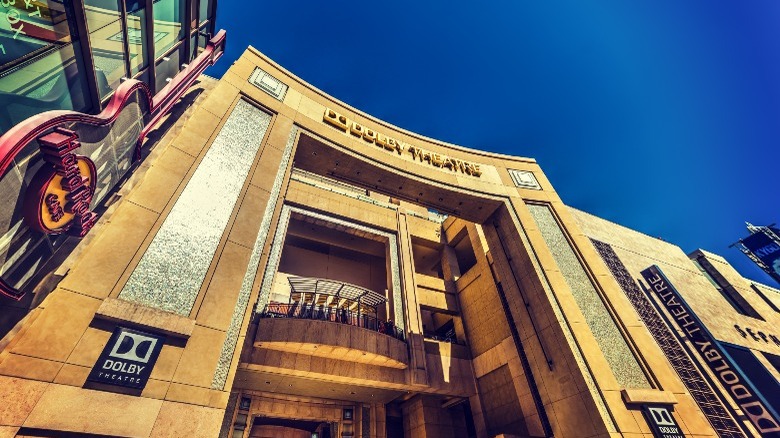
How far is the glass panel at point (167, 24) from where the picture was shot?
40.3 feet

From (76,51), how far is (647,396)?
23210 mm

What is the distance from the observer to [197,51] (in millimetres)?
16422

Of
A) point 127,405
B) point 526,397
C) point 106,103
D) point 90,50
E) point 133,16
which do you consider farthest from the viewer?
point 526,397

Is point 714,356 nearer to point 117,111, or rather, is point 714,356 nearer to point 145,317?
point 145,317

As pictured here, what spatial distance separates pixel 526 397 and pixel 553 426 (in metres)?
2.73

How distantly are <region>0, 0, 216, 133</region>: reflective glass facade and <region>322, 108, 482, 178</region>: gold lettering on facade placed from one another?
929 centimetres

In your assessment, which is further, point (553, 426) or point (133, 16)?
point (553, 426)

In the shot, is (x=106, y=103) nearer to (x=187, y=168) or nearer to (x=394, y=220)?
(x=187, y=168)

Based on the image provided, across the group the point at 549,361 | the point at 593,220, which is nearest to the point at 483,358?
the point at 549,361

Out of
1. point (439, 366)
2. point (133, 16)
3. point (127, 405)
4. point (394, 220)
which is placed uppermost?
point (394, 220)

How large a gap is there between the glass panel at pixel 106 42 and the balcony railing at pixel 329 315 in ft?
37.2

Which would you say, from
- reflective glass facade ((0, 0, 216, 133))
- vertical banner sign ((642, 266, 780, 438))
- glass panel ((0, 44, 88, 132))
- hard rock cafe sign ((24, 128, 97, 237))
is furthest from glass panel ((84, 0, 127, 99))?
vertical banner sign ((642, 266, 780, 438))

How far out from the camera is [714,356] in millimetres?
23828

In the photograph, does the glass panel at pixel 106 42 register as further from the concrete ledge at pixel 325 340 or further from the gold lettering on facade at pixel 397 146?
the concrete ledge at pixel 325 340
